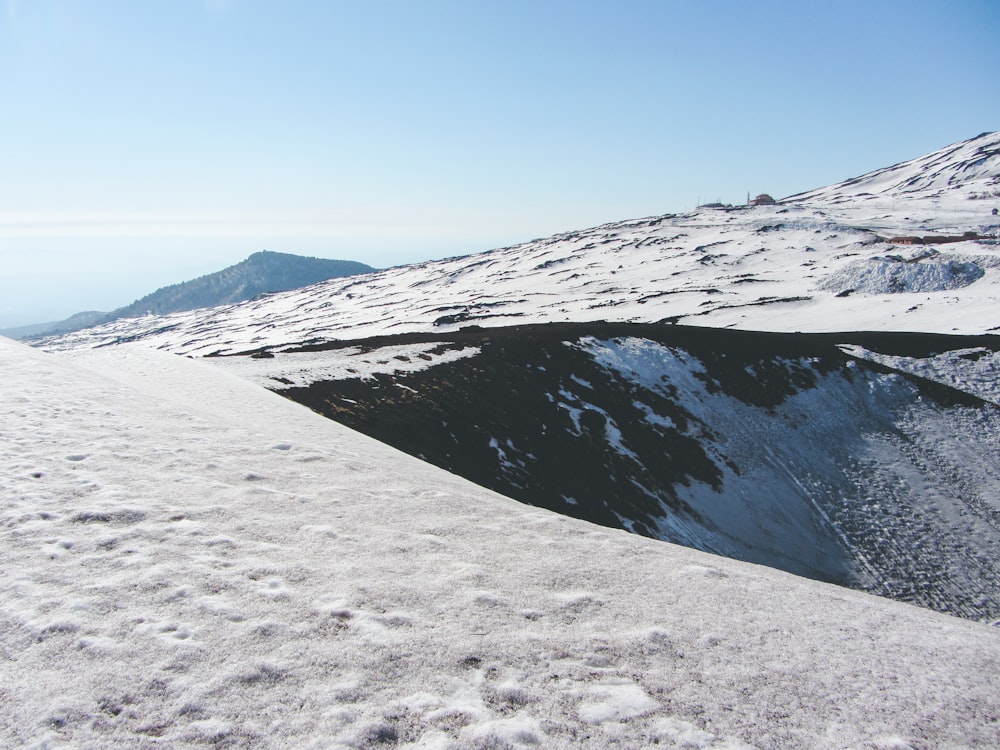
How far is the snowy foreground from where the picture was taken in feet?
18.8

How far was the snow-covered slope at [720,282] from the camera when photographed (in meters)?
79.1

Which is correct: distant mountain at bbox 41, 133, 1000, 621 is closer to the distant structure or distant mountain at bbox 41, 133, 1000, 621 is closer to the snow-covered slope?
the snow-covered slope

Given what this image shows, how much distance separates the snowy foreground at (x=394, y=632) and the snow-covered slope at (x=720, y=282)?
6881 centimetres

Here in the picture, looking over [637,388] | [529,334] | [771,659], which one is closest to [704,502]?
[637,388]

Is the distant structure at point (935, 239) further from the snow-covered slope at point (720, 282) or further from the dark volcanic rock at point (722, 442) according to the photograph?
the dark volcanic rock at point (722, 442)

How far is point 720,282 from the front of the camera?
351 feet

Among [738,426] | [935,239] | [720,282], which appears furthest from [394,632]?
[935,239]

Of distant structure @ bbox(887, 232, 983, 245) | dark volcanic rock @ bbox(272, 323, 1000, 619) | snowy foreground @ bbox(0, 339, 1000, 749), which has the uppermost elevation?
distant structure @ bbox(887, 232, 983, 245)

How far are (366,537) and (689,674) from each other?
6184 millimetres

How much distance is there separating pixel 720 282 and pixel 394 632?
111508mm

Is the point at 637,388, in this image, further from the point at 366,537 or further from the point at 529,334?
the point at 366,537

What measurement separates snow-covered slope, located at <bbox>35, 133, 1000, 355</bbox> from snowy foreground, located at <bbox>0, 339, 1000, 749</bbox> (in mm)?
68813

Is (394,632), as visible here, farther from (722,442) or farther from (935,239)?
(935,239)

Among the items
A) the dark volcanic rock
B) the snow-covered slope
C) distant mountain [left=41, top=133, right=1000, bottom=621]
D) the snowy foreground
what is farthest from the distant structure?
the snowy foreground
